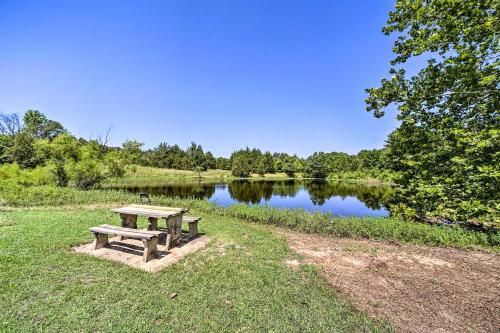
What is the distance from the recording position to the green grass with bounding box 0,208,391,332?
110 inches

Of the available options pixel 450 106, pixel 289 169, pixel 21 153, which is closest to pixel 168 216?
pixel 450 106

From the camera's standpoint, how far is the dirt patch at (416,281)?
315 centimetres

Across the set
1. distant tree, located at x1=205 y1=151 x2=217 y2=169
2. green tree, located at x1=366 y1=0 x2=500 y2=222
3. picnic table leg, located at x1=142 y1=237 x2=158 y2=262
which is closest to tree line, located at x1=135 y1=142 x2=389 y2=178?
distant tree, located at x1=205 y1=151 x2=217 y2=169

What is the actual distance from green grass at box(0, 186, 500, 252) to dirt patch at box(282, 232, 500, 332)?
0.59m

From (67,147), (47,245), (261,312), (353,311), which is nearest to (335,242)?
(353,311)

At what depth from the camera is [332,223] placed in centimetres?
764

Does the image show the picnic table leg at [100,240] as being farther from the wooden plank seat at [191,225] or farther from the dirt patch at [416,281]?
the dirt patch at [416,281]

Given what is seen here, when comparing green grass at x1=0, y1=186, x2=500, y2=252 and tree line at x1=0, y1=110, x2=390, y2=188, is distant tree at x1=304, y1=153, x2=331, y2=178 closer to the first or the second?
tree line at x1=0, y1=110, x2=390, y2=188

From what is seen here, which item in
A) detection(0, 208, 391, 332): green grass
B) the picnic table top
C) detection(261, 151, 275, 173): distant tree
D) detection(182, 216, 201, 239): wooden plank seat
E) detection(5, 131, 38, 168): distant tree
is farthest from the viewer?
detection(261, 151, 275, 173): distant tree

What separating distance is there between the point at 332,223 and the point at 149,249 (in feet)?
18.6

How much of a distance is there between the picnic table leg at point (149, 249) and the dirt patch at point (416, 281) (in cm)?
323

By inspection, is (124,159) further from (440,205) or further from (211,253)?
(440,205)

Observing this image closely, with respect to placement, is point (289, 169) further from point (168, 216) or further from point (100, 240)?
point (100, 240)

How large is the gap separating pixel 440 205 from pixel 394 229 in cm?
207
